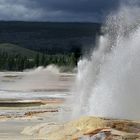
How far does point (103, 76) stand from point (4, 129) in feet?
17.4

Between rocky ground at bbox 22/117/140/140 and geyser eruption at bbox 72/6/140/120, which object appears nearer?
rocky ground at bbox 22/117/140/140

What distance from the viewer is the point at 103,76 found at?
22.9m

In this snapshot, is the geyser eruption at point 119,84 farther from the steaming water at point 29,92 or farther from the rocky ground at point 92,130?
the steaming water at point 29,92

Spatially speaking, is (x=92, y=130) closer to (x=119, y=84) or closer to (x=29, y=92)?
(x=119, y=84)

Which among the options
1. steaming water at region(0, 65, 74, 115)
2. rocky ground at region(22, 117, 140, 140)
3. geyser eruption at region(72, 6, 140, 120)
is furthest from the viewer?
steaming water at region(0, 65, 74, 115)

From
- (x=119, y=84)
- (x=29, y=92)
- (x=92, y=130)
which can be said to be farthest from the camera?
(x=29, y=92)

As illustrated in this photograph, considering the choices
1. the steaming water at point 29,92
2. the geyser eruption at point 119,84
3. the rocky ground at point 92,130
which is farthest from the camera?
the steaming water at point 29,92

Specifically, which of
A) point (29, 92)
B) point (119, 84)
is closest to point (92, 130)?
point (119, 84)

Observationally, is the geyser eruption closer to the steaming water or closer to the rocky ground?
the rocky ground

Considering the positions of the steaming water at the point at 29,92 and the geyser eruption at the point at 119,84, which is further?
the steaming water at the point at 29,92

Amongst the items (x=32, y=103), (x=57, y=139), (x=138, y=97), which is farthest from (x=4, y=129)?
(x=32, y=103)

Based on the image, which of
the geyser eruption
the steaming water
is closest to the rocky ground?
the geyser eruption

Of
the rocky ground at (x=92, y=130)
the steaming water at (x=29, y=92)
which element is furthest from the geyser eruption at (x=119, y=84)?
the steaming water at (x=29, y=92)

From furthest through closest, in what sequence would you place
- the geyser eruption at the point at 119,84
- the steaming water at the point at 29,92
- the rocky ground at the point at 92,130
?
the steaming water at the point at 29,92 → the geyser eruption at the point at 119,84 → the rocky ground at the point at 92,130
